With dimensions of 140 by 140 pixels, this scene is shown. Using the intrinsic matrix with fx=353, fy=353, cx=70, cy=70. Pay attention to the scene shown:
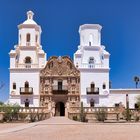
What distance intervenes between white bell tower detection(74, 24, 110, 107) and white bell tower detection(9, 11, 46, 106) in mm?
5806

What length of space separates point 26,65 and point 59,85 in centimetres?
546

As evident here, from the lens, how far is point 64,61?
5081 cm

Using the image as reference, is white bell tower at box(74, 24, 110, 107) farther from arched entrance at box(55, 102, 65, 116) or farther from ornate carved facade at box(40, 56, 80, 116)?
arched entrance at box(55, 102, 65, 116)

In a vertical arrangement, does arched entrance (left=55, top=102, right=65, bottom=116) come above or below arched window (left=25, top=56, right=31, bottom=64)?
below

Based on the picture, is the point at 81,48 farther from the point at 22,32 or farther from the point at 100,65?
the point at 22,32

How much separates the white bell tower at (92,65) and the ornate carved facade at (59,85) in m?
1.05

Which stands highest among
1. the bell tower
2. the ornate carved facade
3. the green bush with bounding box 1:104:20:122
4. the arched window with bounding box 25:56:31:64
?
the bell tower

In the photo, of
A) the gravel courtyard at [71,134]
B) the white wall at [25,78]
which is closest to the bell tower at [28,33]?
the white wall at [25,78]

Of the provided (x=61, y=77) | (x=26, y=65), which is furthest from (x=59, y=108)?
(x=26, y=65)

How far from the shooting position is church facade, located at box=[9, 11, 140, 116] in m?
49.0

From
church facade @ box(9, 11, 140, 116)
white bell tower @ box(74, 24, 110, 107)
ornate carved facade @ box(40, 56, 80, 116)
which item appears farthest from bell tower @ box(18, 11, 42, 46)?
white bell tower @ box(74, 24, 110, 107)

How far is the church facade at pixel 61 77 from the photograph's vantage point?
4900cm

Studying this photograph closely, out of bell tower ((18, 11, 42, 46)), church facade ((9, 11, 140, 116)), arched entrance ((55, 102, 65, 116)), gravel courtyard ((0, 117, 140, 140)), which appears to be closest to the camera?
gravel courtyard ((0, 117, 140, 140))

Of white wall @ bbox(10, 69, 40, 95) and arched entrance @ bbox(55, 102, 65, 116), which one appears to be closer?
white wall @ bbox(10, 69, 40, 95)
